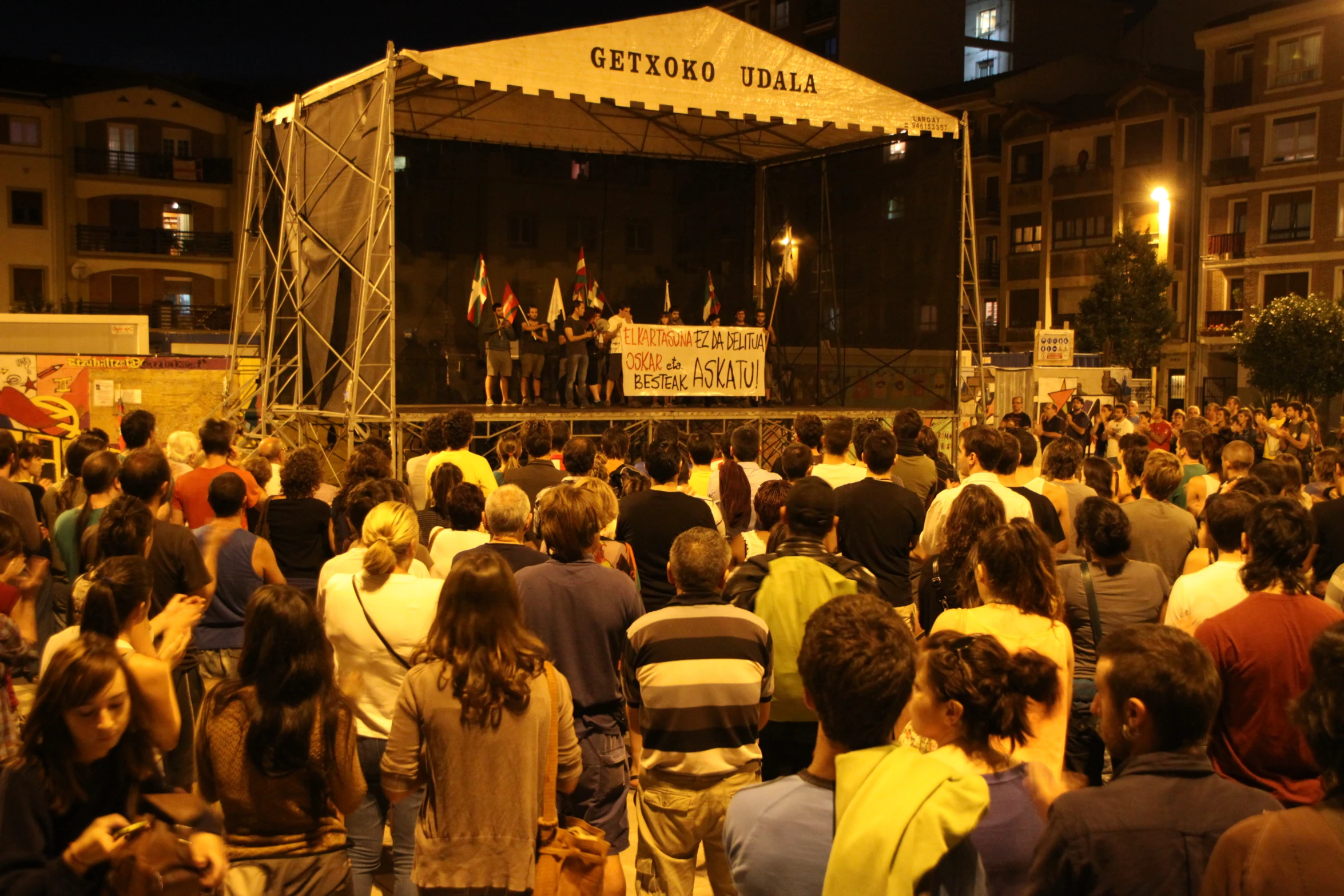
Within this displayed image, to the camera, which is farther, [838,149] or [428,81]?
[838,149]

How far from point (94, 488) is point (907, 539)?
151 inches

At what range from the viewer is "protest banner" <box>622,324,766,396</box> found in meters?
14.5

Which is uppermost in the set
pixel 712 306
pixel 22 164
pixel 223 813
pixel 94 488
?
pixel 22 164

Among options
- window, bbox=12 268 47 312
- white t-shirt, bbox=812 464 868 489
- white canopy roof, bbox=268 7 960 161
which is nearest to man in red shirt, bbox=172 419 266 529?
white t-shirt, bbox=812 464 868 489

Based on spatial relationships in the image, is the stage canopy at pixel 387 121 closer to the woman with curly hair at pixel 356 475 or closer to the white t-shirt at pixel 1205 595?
the woman with curly hair at pixel 356 475

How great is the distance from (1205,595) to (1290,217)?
114 feet

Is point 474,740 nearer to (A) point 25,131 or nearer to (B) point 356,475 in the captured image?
(B) point 356,475

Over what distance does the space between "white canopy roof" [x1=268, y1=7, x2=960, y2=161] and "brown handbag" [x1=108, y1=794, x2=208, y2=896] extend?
9.14 m

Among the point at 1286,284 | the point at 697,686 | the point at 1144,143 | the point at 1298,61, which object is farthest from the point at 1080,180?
the point at 697,686

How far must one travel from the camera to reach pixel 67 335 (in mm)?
18891

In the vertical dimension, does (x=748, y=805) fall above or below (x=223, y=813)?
above

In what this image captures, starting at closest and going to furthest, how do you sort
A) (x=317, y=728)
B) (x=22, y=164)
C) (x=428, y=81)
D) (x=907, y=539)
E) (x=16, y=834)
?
(x=16, y=834), (x=317, y=728), (x=907, y=539), (x=428, y=81), (x=22, y=164)

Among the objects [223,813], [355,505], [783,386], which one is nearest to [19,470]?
[355,505]

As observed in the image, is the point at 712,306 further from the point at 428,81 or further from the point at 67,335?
the point at 67,335
